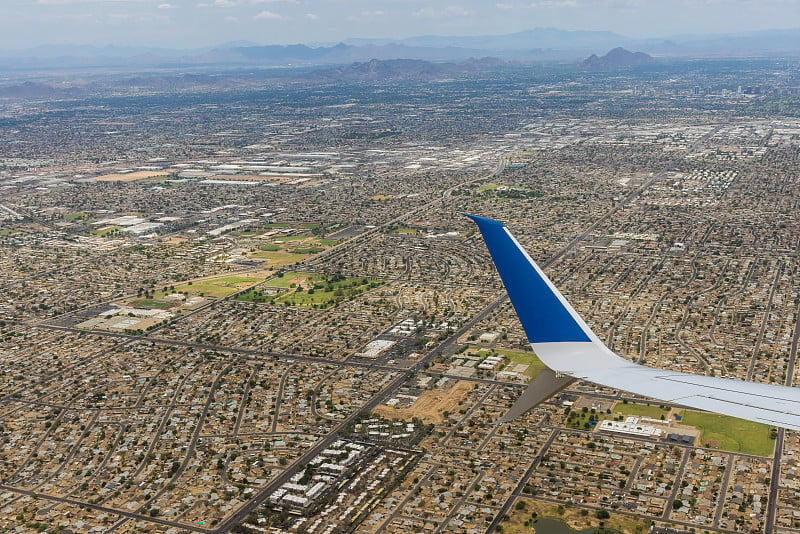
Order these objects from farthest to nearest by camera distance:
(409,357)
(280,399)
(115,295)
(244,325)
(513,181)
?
(513,181) < (115,295) < (244,325) < (409,357) < (280,399)

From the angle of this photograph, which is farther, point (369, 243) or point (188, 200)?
point (188, 200)

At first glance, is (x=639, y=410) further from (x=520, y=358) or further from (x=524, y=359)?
(x=520, y=358)

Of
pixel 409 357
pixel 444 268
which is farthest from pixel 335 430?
pixel 444 268

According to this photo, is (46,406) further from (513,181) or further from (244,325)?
(513,181)

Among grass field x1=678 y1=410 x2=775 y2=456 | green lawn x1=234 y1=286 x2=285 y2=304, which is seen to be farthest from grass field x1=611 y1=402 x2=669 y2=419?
green lawn x1=234 y1=286 x2=285 y2=304

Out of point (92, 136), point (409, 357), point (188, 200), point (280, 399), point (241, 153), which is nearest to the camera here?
point (280, 399)

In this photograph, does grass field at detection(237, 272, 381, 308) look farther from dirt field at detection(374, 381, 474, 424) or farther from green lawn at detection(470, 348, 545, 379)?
dirt field at detection(374, 381, 474, 424)

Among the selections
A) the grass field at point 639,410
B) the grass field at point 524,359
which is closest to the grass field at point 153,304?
the grass field at point 524,359
